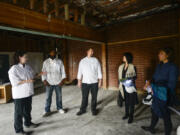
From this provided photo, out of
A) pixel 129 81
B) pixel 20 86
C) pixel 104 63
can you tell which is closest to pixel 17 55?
pixel 20 86

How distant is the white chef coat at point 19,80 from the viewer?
174 cm

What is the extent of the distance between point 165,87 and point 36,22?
2.67m

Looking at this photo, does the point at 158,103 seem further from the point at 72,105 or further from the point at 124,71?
the point at 72,105

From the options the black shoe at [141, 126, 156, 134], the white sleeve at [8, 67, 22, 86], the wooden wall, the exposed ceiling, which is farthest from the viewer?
the wooden wall

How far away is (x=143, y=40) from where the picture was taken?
13.2ft

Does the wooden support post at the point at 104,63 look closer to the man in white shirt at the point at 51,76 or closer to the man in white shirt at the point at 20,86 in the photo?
the man in white shirt at the point at 51,76

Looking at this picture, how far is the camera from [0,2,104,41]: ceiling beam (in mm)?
2006

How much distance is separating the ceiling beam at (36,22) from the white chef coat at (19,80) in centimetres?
91

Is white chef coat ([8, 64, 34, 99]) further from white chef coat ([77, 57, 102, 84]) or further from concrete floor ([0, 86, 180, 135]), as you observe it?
white chef coat ([77, 57, 102, 84])

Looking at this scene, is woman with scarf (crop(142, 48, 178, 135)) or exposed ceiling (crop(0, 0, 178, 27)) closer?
woman with scarf (crop(142, 48, 178, 135))

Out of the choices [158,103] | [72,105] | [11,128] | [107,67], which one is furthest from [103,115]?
[107,67]

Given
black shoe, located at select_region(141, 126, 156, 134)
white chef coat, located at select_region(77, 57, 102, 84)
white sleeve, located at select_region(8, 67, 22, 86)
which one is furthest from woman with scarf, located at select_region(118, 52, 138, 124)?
white sleeve, located at select_region(8, 67, 22, 86)

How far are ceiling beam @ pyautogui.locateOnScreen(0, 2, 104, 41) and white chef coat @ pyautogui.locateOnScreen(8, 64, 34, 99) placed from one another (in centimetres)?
91

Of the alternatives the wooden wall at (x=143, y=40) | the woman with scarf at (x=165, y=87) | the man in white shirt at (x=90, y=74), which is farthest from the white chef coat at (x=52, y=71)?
the wooden wall at (x=143, y=40)
